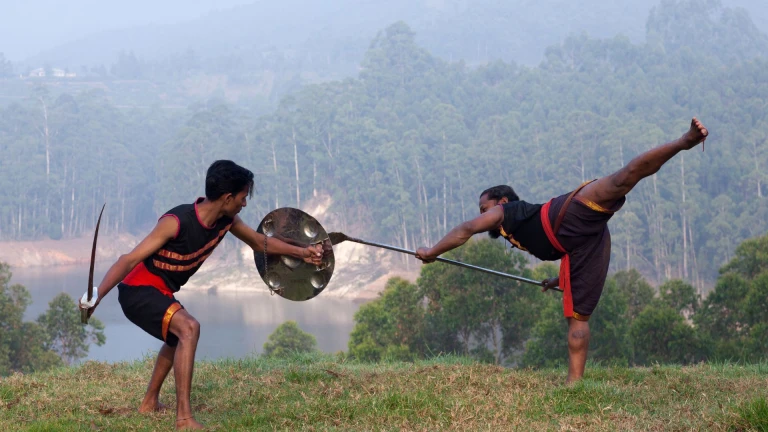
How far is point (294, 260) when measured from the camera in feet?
23.8

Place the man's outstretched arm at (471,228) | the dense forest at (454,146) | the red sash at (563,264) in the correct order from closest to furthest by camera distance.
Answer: the man's outstretched arm at (471,228) < the red sash at (563,264) < the dense forest at (454,146)

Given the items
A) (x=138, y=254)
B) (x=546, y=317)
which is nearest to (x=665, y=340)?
(x=546, y=317)

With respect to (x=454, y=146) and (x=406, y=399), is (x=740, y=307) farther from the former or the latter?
(x=454, y=146)

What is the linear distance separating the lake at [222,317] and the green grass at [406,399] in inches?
1855

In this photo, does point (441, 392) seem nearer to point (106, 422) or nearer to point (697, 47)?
point (106, 422)

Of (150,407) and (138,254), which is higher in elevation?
(138,254)

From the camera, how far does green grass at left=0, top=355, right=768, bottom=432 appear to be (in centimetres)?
568

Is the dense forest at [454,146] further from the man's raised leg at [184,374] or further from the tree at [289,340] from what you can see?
the man's raised leg at [184,374]

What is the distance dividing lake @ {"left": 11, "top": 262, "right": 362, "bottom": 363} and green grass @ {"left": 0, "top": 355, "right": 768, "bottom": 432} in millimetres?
47122

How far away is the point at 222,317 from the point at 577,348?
6237 cm

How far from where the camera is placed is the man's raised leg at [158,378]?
254 inches

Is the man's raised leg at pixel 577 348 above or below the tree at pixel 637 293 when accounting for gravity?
above

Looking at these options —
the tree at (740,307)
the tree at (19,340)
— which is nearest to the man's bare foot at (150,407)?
the tree at (740,307)

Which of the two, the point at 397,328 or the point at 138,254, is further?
the point at 397,328
